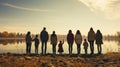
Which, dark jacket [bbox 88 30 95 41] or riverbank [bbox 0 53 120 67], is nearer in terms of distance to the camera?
riverbank [bbox 0 53 120 67]

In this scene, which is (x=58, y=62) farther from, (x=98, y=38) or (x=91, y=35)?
(x=98, y=38)

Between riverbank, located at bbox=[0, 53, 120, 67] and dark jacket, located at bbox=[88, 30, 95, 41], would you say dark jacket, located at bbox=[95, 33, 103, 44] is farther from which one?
riverbank, located at bbox=[0, 53, 120, 67]

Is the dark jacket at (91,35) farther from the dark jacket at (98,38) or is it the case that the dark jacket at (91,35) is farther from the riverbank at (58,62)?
the riverbank at (58,62)

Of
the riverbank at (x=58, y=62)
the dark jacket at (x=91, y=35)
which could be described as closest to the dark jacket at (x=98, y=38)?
the dark jacket at (x=91, y=35)

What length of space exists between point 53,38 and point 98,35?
4.25 m

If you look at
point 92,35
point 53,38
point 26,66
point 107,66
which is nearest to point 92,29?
point 92,35

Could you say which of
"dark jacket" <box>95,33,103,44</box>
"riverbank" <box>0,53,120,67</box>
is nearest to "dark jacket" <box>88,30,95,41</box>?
"dark jacket" <box>95,33,103,44</box>

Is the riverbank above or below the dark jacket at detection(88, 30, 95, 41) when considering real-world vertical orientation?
below

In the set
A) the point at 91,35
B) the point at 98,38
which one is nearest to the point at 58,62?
the point at 91,35

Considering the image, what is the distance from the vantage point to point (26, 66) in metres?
10.0

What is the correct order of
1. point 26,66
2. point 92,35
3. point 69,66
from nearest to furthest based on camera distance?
point 26,66, point 69,66, point 92,35

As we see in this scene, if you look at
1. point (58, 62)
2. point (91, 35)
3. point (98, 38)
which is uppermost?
point (91, 35)

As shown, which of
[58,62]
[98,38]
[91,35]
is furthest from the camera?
[98,38]

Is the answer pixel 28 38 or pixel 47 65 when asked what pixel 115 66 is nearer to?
pixel 47 65
